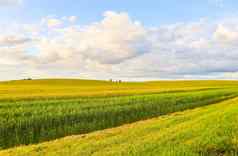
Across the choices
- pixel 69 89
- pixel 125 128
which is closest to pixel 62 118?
pixel 125 128

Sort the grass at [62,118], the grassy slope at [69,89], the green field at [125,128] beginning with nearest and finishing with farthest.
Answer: the green field at [125,128] < the grass at [62,118] < the grassy slope at [69,89]

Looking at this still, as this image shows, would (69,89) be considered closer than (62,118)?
No

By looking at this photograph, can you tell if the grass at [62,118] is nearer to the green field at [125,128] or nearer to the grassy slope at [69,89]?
the green field at [125,128]

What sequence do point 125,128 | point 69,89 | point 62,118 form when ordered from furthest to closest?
point 69,89 < point 62,118 < point 125,128

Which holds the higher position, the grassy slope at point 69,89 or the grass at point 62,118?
the grassy slope at point 69,89

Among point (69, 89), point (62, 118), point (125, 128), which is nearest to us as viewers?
point (125, 128)

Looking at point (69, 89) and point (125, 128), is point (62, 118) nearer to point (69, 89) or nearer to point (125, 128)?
point (125, 128)

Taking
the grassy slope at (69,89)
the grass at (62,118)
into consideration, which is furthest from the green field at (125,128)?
the grassy slope at (69,89)

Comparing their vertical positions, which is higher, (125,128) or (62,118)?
(62,118)

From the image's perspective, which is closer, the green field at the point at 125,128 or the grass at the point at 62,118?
the green field at the point at 125,128

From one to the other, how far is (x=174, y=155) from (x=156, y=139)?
11.0 feet

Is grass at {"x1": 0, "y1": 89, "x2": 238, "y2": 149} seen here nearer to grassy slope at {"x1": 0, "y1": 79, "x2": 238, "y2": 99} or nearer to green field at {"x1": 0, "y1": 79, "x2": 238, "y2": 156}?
green field at {"x1": 0, "y1": 79, "x2": 238, "y2": 156}

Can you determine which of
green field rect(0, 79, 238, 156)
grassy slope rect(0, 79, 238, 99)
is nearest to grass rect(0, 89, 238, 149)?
green field rect(0, 79, 238, 156)

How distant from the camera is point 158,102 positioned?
37.1m
